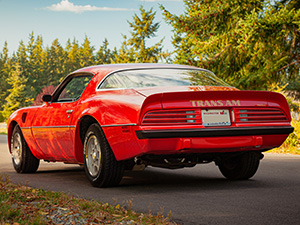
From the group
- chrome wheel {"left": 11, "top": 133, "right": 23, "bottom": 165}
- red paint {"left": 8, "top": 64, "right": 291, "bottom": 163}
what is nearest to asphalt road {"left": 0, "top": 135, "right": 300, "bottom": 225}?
chrome wheel {"left": 11, "top": 133, "right": 23, "bottom": 165}

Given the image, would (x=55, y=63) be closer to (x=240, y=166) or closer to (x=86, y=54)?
(x=86, y=54)

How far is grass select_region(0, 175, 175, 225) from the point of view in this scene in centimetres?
472

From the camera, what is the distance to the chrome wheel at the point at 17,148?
9522mm

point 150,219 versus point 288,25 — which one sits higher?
point 288,25

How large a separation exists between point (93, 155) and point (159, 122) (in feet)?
4.29

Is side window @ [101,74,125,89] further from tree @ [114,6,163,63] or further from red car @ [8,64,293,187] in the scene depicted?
tree @ [114,6,163,63]

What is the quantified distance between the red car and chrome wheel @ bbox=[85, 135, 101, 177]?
1cm

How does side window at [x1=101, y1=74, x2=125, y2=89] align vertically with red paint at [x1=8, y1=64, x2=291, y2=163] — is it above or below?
above

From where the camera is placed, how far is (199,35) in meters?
28.4

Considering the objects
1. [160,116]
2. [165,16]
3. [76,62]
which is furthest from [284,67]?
[76,62]

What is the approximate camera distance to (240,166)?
8062 mm

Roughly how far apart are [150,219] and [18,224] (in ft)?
3.77

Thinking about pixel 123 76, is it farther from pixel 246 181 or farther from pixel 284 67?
Result: pixel 284 67

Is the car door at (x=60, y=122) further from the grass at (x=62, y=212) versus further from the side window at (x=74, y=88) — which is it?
the grass at (x=62, y=212)
